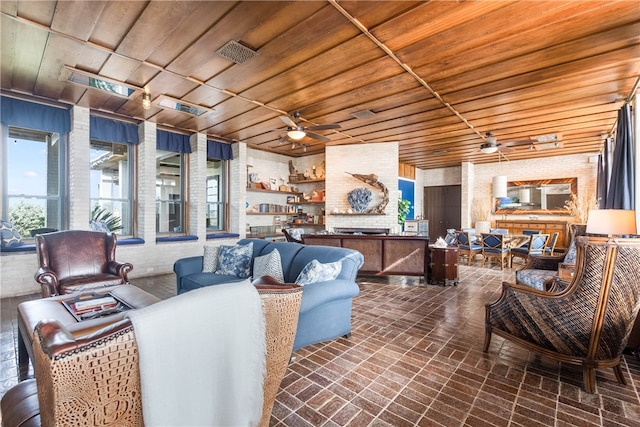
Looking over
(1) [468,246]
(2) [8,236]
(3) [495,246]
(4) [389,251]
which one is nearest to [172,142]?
(2) [8,236]

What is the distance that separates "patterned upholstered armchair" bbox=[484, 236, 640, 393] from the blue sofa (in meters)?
1.52

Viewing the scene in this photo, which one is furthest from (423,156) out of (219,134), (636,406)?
(636,406)

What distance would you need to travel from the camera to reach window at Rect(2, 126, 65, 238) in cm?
452

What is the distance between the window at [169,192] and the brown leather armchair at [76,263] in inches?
81.8

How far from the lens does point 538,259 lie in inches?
A: 160

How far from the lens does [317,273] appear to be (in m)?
2.80

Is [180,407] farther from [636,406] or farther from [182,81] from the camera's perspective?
[182,81]

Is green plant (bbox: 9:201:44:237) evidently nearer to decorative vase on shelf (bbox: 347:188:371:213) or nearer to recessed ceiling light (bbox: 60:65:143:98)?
recessed ceiling light (bbox: 60:65:143:98)

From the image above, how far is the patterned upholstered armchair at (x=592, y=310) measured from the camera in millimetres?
2006

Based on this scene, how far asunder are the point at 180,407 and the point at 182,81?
3.78m

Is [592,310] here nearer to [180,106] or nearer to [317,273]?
[317,273]

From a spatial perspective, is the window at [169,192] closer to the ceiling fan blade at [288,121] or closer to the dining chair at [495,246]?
the ceiling fan blade at [288,121]

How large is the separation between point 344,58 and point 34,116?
Answer: 15.5 feet

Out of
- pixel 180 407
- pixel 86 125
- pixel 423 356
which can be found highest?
pixel 86 125
